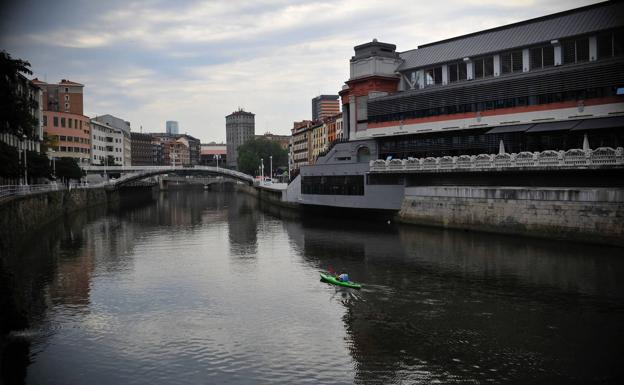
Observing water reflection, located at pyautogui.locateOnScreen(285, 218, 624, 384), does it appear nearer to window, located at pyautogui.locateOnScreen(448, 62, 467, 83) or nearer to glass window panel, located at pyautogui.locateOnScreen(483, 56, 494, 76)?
glass window panel, located at pyautogui.locateOnScreen(483, 56, 494, 76)

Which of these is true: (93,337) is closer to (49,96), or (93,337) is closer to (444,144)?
(444,144)

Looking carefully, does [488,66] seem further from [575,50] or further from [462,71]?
[575,50]

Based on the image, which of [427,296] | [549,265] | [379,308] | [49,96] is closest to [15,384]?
[379,308]

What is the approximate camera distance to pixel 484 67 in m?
65.8

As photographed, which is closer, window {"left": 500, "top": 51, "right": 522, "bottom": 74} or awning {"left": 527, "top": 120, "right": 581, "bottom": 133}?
awning {"left": 527, "top": 120, "right": 581, "bottom": 133}

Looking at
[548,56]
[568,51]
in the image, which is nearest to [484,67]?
[548,56]

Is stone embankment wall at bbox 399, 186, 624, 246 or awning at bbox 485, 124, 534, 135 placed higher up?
awning at bbox 485, 124, 534, 135

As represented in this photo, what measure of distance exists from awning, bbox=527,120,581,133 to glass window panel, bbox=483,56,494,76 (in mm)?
11902

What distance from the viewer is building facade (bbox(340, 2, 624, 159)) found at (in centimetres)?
5244

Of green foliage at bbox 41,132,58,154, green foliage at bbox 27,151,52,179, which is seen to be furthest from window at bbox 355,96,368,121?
green foliage at bbox 41,132,58,154

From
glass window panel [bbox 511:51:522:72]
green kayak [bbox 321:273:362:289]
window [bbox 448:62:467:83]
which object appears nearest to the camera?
green kayak [bbox 321:273:362:289]

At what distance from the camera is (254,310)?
2853 centimetres

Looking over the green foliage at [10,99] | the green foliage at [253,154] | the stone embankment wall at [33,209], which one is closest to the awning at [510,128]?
the green foliage at [10,99]

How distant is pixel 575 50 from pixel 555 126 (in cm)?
983
